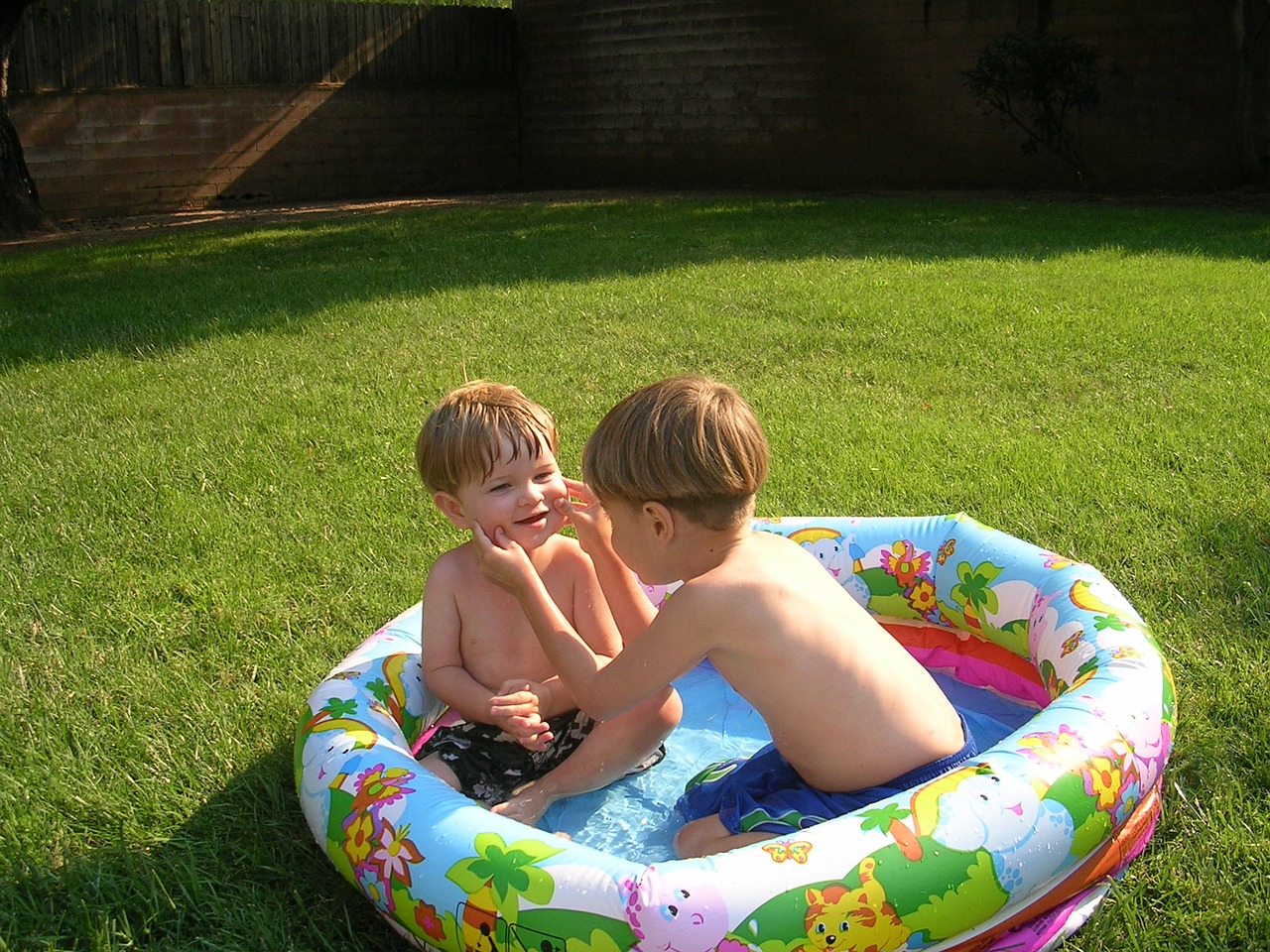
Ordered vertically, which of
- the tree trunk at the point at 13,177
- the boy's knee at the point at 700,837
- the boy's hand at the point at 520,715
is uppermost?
the tree trunk at the point at 13,177

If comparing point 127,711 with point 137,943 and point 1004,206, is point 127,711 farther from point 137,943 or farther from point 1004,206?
point 1004,206

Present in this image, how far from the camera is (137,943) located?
85.8 inches

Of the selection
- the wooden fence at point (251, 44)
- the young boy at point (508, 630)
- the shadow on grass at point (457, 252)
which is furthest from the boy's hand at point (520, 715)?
the wooden fence at point (251, 44)

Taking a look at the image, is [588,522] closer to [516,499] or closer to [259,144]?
[516,499]

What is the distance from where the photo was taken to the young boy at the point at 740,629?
7.27 feet

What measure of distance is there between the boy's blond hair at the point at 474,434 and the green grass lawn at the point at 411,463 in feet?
2.54

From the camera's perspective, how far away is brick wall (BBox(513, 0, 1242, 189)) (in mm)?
11664

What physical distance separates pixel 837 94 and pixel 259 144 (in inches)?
281

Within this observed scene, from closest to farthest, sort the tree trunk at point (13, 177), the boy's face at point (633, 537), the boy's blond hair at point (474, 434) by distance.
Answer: the boy's face at point (633, 537) → the boy's blond hair at point (474, 434) → the tree trunk at point (13, 177)

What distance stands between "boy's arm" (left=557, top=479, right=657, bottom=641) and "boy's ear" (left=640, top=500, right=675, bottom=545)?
0.37m

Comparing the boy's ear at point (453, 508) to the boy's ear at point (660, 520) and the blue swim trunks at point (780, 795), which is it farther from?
the blue swim trunks at point (780, 795)

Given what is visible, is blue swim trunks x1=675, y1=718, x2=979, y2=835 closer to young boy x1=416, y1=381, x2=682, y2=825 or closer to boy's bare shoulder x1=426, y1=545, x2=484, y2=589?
young boy x1=416, y1=381, x2=682, y2=825

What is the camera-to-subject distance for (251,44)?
1484 centimetres

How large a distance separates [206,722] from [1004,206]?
385 inches
